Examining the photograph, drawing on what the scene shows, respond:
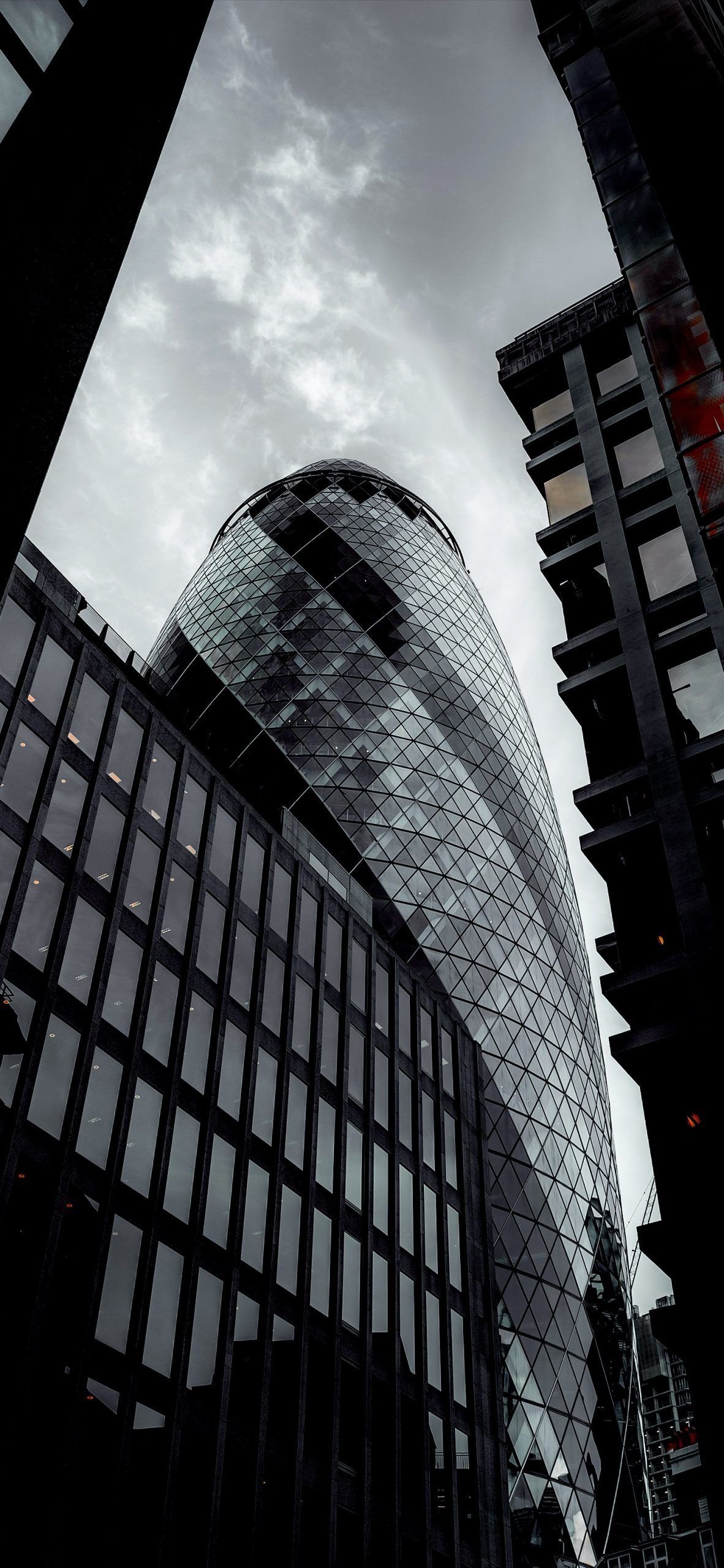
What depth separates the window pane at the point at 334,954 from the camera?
3616cm

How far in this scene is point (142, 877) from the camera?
91.0ft

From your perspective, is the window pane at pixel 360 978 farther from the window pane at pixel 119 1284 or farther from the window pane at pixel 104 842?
the window pane at pixel 119 1284

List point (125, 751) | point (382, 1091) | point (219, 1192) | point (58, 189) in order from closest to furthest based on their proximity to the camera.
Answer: point (58, 189) < point (219, 1192) < point (125, 751) < point (382, 1091)

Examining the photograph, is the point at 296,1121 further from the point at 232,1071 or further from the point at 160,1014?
the point at 160,1014

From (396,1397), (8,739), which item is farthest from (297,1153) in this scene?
(8,739)

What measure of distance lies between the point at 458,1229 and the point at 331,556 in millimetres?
48886

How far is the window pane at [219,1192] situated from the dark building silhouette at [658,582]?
1152cm

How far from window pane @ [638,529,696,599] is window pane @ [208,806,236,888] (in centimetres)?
1481

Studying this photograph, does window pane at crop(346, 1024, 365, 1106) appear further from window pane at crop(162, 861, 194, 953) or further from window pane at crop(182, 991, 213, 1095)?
window pane at crop(162, 861, 194, 953)

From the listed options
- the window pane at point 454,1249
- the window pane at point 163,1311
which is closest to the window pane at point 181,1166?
the window pane at point 163,1311

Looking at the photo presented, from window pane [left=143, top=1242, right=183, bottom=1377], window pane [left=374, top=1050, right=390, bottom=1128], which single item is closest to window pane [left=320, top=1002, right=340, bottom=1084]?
window pane [left=374, top=1050, right=390, bottom=1128]

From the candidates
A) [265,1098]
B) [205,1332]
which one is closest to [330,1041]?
[265,1098]

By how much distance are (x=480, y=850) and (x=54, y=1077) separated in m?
43.2

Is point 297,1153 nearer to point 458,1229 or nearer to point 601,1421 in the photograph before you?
point 458,1229
